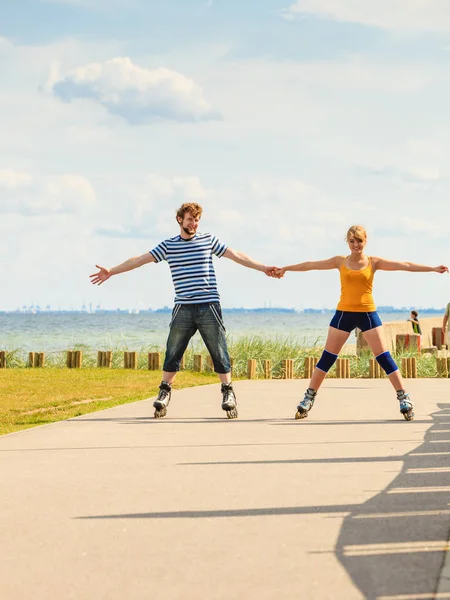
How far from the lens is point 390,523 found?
518 centimetres

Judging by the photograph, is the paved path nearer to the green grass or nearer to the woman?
the woman

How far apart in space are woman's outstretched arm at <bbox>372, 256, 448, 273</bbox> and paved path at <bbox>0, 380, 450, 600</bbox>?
1.57m

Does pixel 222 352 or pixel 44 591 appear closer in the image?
pixel 44 591

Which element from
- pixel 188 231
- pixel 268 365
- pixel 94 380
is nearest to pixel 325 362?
pixel 188 231

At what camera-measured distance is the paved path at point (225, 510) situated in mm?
4211

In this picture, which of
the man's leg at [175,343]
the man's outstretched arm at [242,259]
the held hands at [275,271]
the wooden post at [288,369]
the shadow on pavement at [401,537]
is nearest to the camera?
the shadow on pavement at [401,537]

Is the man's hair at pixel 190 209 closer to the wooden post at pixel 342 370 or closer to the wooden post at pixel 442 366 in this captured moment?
the wooden post at pixel 342 370

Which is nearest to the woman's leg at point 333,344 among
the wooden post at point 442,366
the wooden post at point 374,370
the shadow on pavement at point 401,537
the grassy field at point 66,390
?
the grassy field at point 66,390

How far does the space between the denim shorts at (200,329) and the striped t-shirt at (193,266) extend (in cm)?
9

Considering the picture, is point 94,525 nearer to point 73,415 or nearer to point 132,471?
point 132,471

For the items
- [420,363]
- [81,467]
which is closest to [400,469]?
[81,467]

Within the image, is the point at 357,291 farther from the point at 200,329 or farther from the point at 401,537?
the point at 401,537

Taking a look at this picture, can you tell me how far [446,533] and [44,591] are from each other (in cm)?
207

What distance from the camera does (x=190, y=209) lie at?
9.66 metres
